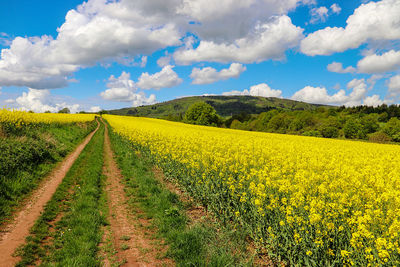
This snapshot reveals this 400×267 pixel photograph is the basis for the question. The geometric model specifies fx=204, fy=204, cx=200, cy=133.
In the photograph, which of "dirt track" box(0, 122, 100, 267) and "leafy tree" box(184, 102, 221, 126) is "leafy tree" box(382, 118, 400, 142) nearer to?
"leafy tree" box(184, 102, 221, 126)

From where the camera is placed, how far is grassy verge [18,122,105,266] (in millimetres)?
4477

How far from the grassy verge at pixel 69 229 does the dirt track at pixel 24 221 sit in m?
0.19

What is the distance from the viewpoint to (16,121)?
48.8ft

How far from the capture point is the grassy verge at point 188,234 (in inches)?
173

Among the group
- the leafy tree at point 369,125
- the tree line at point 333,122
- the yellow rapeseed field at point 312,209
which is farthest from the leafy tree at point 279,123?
the yellow rapeseed field at point 312,209

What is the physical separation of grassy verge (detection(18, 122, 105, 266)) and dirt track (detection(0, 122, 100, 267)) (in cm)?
19

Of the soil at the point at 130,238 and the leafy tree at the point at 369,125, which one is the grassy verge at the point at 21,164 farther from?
the leafy tree at the point at 369,125

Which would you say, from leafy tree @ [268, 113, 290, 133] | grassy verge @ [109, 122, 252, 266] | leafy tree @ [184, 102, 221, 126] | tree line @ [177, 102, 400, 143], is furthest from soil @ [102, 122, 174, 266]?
leafy tree @ [268, 113, 290, 133]

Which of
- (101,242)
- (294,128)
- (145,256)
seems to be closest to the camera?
(145,256)

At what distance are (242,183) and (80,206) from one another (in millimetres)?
5495

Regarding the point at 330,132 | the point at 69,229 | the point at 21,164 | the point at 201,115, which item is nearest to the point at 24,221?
the point at 69,229

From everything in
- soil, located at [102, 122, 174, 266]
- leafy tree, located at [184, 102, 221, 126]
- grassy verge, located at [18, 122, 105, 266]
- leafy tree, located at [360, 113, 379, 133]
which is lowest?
soil, located at [102, 122, 174, 266]

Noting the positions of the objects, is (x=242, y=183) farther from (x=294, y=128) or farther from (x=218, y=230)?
(x=294, y=128)

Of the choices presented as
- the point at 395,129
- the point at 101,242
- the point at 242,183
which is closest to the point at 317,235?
the point at 242,183
